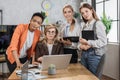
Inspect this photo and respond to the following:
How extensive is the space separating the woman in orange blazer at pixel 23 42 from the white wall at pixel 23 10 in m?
3.31

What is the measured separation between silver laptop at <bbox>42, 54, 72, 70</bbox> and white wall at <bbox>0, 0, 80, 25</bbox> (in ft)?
12.4

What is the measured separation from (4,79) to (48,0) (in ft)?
8.01

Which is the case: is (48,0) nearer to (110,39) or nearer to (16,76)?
(110,39)

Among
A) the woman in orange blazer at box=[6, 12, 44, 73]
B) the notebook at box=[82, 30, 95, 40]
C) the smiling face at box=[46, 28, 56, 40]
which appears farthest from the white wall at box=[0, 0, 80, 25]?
the notebook at box=[82, 30, 95, 40]

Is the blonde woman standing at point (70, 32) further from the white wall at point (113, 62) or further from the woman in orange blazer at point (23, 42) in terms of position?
the white wall at point (113, 62)

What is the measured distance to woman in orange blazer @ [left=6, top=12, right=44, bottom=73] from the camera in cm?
254

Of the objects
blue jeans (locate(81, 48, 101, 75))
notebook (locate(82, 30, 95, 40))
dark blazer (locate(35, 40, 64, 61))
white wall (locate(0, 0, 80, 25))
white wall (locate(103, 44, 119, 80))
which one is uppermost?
white wall (locate(0, 0, 80, 25))

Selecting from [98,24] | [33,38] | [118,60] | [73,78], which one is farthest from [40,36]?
[118,60]

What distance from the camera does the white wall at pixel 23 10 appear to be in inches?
230

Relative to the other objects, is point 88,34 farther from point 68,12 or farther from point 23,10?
point 23,10

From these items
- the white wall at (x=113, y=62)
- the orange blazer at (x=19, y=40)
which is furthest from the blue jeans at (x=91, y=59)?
the white wall at (x=113, y=62)

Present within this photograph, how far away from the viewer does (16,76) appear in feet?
6.75

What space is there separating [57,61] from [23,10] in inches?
156

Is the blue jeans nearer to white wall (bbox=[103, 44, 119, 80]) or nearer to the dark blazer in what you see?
the dark blazer
